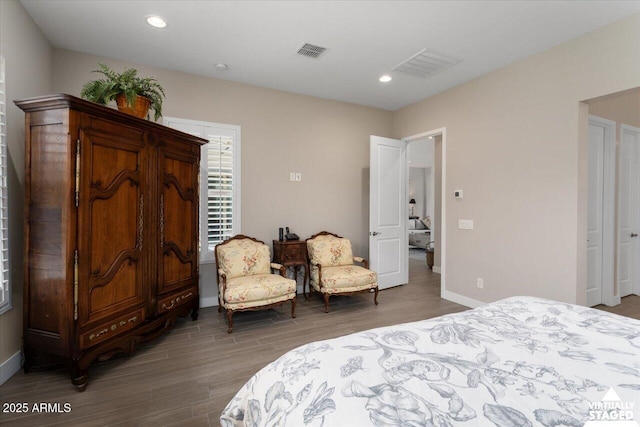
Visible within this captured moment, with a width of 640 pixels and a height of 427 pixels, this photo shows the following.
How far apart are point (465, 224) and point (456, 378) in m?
3.44

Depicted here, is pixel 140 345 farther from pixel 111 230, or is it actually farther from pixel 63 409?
pixel 111 230

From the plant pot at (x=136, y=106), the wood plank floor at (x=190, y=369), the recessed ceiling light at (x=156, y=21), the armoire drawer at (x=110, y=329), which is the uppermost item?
the recessed ceiling light at (x=156, y=21)

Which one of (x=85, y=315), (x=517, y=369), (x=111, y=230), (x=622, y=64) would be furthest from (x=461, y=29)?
(x=85, y=315)

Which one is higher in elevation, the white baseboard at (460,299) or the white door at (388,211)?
the white door at (388,211)

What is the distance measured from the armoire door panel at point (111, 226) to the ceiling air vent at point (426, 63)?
297cm

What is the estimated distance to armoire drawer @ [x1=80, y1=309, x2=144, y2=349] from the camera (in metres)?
2.13

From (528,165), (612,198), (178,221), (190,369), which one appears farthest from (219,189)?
(612,198)

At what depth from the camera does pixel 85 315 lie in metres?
2.12

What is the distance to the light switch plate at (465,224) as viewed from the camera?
3.95 metres

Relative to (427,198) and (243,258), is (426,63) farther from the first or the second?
(427,198)

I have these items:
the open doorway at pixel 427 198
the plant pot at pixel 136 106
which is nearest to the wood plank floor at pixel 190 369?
the open doorway at pixel 427 198

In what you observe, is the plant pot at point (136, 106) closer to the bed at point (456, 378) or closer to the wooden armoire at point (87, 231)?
the wooden armoire at point (87, 231)

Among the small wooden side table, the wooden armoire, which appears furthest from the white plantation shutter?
the wooden armoire

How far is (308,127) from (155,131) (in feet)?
7.65
